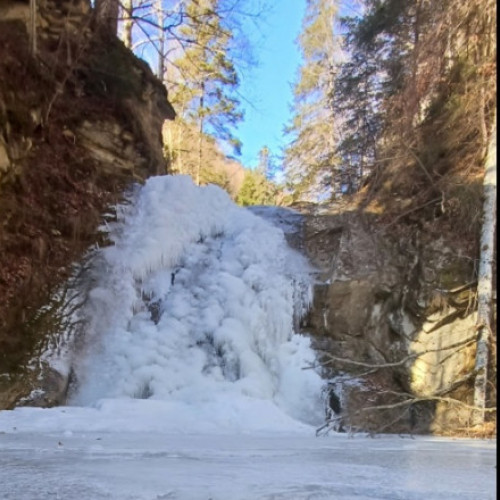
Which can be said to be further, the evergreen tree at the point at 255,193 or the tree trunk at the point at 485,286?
the evergreen tree at the point at 255,193

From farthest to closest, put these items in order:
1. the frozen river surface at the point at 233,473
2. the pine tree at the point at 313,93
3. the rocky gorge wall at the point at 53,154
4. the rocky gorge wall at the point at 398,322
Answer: the pine tree at the point at 313,93
the rocky gorge wall at the point at 398,322
the rocky gorge wall at the point at 53,154
the frozen river surface at the point at 233,473

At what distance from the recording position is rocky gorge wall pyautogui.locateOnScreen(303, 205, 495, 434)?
261 inches

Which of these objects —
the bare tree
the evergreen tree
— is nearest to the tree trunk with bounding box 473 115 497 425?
the bare tree

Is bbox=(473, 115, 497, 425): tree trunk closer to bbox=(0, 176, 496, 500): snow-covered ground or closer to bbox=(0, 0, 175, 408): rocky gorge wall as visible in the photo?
bbox=(0, 176, 496, 500): snow-covered ground

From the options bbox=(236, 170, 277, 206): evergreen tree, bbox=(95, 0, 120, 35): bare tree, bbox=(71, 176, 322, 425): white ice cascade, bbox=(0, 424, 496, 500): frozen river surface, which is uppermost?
bbox=(236, 170, 277, 206): evergreen tree

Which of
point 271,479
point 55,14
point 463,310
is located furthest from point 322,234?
point 271,479

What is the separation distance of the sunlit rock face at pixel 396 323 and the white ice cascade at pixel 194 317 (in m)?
0.44

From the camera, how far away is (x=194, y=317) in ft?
24.2

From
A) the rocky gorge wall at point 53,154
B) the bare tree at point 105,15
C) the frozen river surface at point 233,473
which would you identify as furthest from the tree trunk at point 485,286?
the bare tree at point 105,15

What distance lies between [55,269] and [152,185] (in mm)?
3108

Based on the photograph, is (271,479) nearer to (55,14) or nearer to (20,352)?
(20,352)

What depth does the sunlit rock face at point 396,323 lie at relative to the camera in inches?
262

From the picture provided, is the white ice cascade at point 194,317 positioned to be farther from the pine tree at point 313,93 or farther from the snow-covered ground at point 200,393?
the pine tree at point 313,93

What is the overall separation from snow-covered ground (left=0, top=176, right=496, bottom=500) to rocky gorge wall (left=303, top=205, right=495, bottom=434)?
1.51ft
